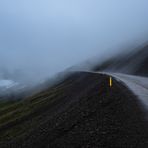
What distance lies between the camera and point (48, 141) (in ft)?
72.5

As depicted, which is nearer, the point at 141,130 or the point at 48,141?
the point at 141,130

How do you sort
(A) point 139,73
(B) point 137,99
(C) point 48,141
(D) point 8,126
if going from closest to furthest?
(C) point 48,141, (B) point 137,99, (D) point 8,126, (A) point 139,73

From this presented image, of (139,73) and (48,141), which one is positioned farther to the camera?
(139,73)

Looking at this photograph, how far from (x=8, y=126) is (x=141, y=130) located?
46483 millimetres

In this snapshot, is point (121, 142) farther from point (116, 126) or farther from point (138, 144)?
point (116, 126)

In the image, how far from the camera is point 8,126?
60.4m

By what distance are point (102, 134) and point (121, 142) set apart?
197cm

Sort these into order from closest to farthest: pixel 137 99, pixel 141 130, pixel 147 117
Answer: pixel 141 130 → pixel 147 117 → pixel 137 99

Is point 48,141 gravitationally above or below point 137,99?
below

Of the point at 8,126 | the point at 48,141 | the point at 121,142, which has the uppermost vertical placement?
the point at 121,142

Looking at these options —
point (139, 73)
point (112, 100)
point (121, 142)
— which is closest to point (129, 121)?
point (121, 142)

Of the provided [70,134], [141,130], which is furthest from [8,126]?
[141,130]

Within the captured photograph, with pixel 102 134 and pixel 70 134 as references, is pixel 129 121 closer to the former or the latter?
pixel 102 134

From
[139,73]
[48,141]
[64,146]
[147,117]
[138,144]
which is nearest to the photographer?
[138,144]
